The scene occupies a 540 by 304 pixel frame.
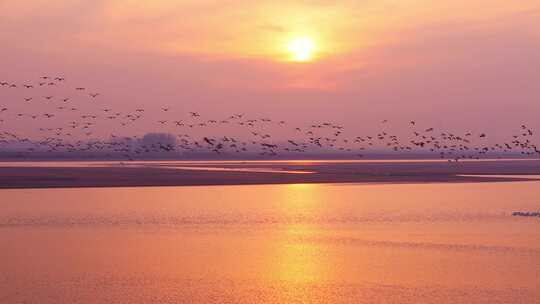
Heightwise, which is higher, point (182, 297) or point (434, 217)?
point (434, 217)

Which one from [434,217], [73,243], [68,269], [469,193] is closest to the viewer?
[68,269]

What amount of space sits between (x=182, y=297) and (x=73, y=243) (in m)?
9.05

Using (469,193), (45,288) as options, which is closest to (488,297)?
(45,288)

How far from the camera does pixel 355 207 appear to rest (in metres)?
39.9

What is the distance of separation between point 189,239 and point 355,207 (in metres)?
13.9

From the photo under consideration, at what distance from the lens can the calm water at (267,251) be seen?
18.6m

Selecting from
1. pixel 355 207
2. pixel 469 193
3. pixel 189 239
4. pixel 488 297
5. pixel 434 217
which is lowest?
pixel 488 297

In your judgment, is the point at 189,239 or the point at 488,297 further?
the point at 189,239

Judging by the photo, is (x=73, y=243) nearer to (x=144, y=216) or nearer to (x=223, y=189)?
(x=144, y=216)

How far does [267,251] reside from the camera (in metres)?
24.9

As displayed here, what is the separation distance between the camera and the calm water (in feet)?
61.2

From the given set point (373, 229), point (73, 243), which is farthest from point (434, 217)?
point (73, 243)

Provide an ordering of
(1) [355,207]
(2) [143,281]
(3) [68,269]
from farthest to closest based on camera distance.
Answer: (1) [355,207] < (3) [68,269] < (2) [143,281]

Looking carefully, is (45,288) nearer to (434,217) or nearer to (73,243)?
(73,243)
